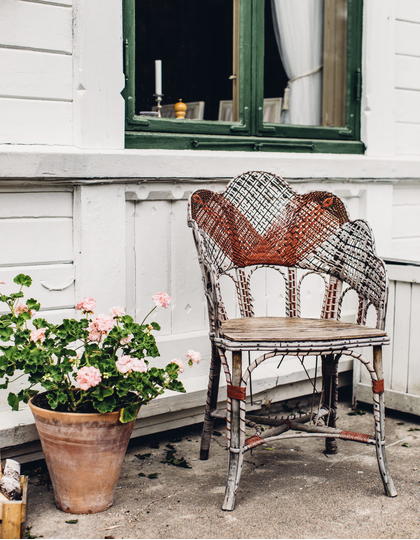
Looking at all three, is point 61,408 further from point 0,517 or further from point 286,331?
point 286,331

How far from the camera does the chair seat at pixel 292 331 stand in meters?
3.19

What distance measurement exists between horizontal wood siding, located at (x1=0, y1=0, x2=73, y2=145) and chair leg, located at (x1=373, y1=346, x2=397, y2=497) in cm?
158

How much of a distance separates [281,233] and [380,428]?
40.9 inches

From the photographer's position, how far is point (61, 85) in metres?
3.60

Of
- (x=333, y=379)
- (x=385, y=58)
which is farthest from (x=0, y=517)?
(x=385, y=58)

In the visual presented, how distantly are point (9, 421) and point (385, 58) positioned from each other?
2908 mm

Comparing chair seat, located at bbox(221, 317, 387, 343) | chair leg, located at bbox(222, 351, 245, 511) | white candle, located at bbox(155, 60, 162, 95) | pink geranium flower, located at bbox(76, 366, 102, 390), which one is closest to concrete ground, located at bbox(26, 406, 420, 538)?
chair leg, located at bbox(222, 351, 245, 511)

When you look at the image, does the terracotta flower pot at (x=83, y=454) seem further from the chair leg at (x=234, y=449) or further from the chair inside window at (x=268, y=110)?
the chair inside window at (x=268, y=110)

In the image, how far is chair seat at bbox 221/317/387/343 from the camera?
3188mm

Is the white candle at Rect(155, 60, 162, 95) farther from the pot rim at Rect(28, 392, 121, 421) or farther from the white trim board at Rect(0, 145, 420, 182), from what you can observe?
the pot rim at Rect(28, 392, 121, 421)

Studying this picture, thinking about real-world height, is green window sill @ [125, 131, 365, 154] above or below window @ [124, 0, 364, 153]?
below

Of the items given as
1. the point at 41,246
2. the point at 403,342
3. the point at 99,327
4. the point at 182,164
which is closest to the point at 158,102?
the point at 182,164

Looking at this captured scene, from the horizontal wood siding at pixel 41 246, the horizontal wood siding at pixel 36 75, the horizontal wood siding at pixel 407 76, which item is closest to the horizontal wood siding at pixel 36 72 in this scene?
the horizontal wood siding at pixel 36 75

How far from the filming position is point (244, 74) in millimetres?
4383
